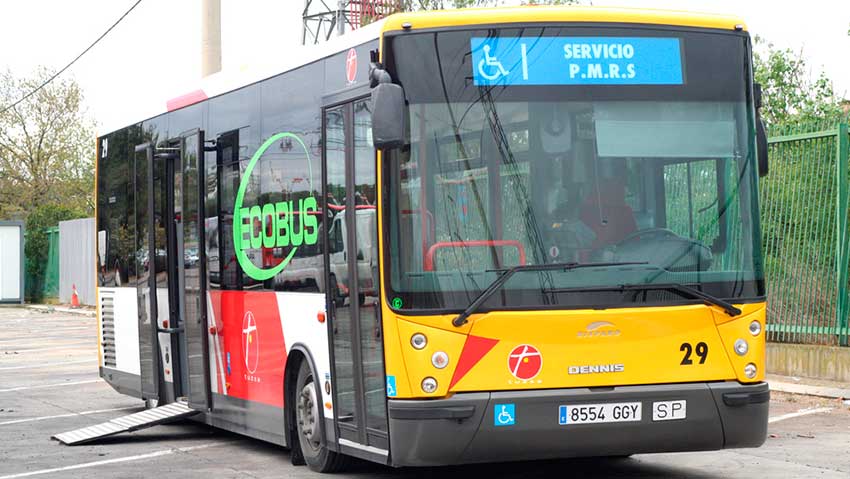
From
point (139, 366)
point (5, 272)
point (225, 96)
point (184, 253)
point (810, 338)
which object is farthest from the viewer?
point (5, 272)

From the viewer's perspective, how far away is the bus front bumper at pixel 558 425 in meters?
7.70

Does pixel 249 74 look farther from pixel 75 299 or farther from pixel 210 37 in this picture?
pixel 75 299

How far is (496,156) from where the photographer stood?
26.0ft

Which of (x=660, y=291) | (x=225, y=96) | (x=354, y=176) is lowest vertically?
(x=660, y=291)

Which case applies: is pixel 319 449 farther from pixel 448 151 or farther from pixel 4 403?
pixel 4 403

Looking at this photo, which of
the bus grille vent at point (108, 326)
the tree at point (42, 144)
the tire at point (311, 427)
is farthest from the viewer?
the tree at point (42, 144)

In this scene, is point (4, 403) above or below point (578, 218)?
below

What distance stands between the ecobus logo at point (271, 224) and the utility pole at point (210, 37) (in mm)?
12709

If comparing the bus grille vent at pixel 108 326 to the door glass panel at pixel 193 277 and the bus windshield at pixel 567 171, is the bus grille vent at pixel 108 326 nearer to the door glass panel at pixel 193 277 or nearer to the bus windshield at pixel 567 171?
the door glass panel at pixel 193 277

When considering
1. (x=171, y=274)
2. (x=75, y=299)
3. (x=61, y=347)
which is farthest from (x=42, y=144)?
(x=171, y=274)

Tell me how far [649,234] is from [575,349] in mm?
836

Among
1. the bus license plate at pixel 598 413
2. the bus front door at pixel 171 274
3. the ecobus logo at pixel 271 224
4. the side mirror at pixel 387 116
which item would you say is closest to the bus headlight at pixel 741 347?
the bus license plate at pixel 598 413

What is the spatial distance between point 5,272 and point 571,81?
1630 inches

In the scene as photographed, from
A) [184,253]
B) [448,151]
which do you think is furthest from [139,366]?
[448,151]
